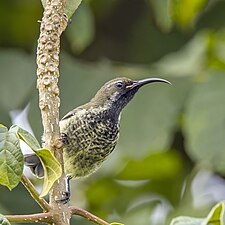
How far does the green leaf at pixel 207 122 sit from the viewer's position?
3.45 metres

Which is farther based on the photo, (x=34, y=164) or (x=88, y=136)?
(x=88, y=136)

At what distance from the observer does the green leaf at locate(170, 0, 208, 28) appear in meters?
3.73

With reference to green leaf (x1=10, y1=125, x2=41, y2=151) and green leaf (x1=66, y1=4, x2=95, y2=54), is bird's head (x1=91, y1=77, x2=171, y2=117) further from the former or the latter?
green leaf (x1=10, y1=125, x2=41, y2=151)

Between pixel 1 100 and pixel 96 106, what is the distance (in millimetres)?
1095

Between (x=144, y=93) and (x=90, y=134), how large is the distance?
51.6 inches

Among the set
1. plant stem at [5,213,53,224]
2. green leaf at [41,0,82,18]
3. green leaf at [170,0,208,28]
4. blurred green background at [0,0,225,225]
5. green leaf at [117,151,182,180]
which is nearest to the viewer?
plant stem at [5,213,53,224]

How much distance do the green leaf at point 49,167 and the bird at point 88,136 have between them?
1.85 feet

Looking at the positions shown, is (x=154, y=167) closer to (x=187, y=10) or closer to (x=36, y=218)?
(x=187, y=10)

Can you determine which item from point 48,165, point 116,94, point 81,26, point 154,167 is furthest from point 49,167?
point 154,167

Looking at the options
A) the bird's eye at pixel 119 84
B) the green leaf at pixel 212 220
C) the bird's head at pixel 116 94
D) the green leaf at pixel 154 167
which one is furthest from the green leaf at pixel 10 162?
the green leaf at pixel 154 167

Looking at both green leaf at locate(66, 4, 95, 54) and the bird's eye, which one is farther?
green leaf at locate(66, 4, 95, 54)

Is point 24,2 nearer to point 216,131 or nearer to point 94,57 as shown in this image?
point 94,57

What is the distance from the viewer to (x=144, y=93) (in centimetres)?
372

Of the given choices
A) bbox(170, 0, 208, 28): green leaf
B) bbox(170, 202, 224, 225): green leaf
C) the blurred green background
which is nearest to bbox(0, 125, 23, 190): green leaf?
bbox(170, 202, 224, 225): green leaf
